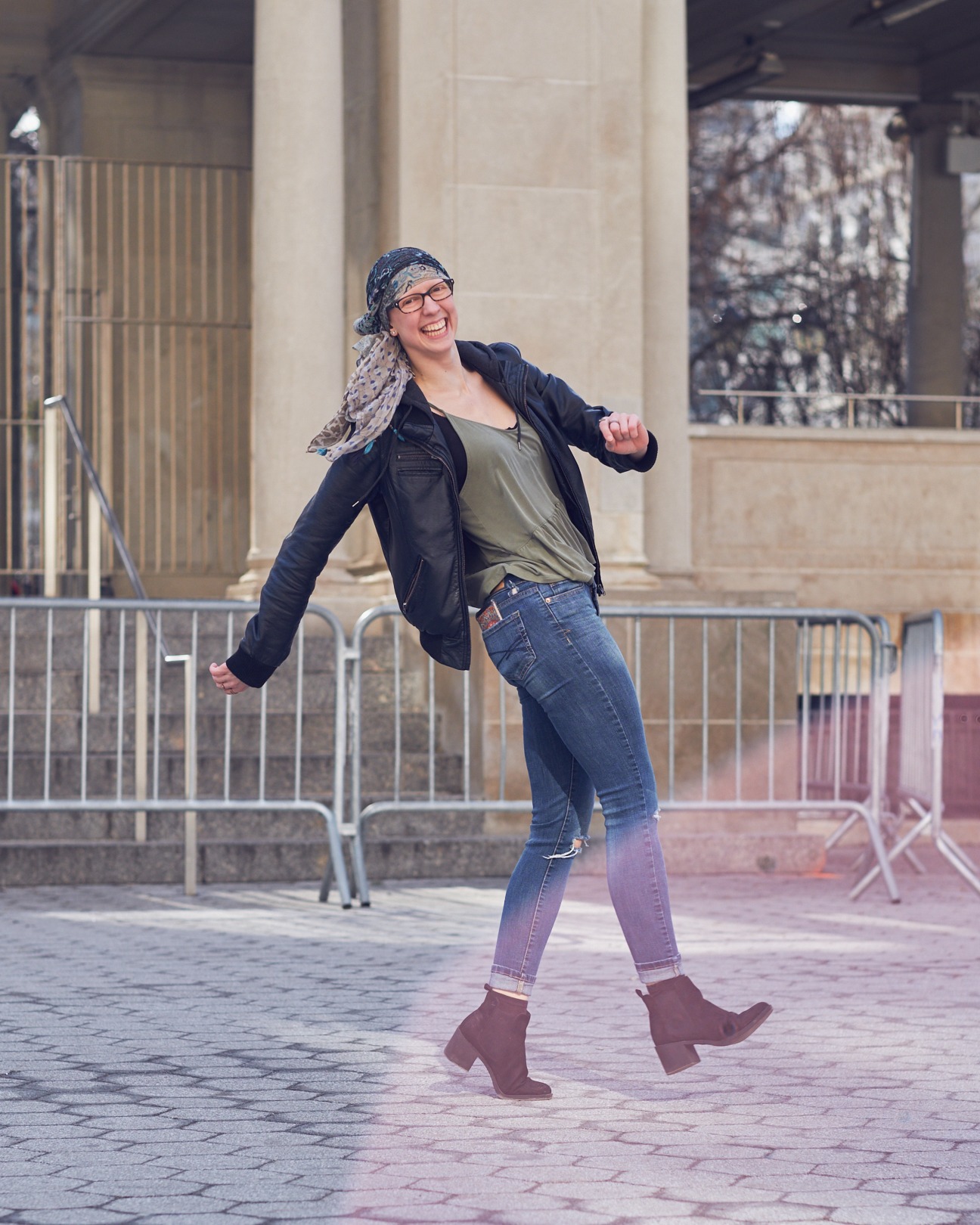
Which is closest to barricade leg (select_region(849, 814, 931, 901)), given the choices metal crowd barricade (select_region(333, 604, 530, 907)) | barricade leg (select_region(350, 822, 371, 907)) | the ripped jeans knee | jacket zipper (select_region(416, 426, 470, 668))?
metal crowd barricade (select_region(333, 604, 530, 907))

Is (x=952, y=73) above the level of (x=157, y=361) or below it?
above

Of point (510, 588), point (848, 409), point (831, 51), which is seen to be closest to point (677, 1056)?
point (510, 588)

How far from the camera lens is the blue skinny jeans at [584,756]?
4.36m

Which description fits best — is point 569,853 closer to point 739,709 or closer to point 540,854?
point 540,854

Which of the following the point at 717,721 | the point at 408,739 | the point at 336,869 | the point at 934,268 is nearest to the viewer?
the point at 336,869

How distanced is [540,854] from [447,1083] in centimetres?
54

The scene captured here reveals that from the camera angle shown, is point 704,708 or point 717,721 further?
point 717,721

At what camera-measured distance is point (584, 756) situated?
4367 millimetres

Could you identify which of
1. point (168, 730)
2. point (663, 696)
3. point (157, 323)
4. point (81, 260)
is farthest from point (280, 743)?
point (81, 260)

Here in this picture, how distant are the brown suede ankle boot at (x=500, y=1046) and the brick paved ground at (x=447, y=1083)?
0.05 m

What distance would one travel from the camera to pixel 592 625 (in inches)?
173

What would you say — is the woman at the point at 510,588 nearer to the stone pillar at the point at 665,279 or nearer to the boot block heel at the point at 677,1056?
the boot block heel at the point at 677,1056

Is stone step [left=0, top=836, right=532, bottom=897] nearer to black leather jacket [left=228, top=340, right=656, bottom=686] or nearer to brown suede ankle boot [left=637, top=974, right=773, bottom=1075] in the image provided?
black leather jacket [left=228, top=340, right=656, bottom=686]

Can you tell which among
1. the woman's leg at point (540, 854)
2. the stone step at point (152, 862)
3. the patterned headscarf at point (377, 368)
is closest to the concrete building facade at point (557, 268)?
the stone step at point (152, 862)
